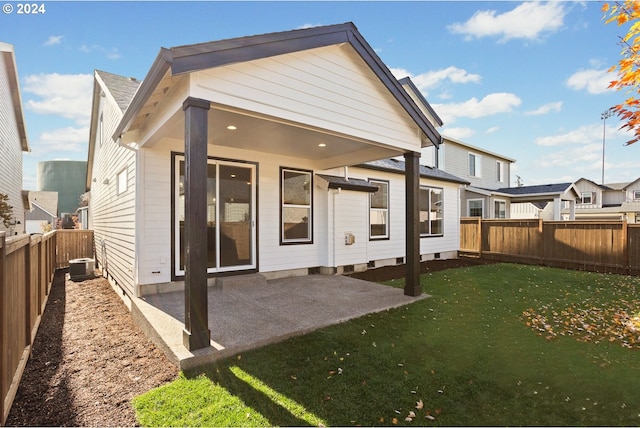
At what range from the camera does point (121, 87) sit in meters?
7.51

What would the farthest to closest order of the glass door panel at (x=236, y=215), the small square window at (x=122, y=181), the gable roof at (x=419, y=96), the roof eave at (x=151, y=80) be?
the gable roof at (x=419, y=96) → the small square window at (x=122, y=181) → the glass door panel at (x=236, y=215) → the roof eave at (x=151, y=80)

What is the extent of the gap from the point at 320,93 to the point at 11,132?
15.1m

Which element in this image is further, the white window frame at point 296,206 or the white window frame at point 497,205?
the white window frame at point 497,205

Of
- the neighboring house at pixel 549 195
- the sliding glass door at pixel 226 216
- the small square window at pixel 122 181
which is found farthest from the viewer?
the neighboring house at pixel 549 195

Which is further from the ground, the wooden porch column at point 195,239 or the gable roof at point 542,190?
the gable roof at point 542,190

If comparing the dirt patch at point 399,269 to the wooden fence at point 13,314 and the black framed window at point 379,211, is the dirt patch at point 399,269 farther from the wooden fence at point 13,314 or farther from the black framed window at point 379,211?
the wooden fence at point 13,314

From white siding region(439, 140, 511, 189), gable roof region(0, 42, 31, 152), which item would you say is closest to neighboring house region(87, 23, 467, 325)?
gable roof region(0, 42, 31, 152)

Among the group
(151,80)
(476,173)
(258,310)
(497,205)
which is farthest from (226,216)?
(476,173)

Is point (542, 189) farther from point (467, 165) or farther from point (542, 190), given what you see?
point (467, 165)

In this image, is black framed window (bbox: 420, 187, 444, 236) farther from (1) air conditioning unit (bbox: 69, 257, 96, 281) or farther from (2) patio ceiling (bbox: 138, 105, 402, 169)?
(1) air conditioning unit (bbox: 69, 257, 96, 281)

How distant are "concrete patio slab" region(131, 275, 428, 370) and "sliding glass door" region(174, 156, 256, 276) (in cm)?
64

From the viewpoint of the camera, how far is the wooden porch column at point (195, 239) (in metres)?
3.21

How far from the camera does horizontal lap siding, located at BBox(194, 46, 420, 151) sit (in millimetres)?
3754

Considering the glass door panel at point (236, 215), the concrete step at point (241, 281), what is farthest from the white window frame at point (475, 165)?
the concrete step at point (241, 281)
